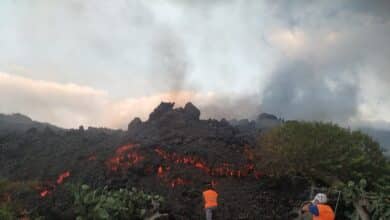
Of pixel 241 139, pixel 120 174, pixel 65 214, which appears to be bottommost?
pixel 65 214

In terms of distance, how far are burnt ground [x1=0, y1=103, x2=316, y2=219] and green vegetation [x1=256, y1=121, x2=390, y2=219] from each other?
1379 mm

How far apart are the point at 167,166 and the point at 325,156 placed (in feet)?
37.6

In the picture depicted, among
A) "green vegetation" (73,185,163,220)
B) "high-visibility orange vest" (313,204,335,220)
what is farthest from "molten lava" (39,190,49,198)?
"high-visibility orange vest" (313,204,335,220)

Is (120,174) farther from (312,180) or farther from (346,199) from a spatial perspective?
(346,199)

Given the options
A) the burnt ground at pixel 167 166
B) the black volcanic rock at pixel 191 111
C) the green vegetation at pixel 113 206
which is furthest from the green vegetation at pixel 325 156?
the black volcanic rock at pixel 191 111

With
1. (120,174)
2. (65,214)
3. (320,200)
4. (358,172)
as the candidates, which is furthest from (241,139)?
(320,200)

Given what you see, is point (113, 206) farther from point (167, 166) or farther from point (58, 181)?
point (58, 181)

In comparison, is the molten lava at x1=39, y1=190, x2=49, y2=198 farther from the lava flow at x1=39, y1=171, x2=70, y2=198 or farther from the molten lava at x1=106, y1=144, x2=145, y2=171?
the molten lava at x1=106, y1=144, x2=145, y2=171

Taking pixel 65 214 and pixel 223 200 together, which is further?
pixel 223 200

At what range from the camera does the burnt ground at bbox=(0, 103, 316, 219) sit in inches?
1105

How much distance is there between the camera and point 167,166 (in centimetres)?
3388

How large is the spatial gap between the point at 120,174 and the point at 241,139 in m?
13.3

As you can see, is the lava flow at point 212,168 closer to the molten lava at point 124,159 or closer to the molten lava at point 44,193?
the molten lava at point 124,159

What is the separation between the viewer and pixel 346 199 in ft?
68.2
